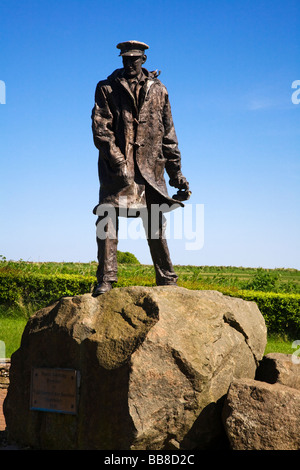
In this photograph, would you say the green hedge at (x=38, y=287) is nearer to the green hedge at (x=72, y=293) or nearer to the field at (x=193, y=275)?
the green hedge at (x=72, y=293)

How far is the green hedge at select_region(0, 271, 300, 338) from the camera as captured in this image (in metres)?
11.6

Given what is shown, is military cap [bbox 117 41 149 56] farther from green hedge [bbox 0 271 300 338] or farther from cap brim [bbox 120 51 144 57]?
green hedge [bbox 0 271 300 338]

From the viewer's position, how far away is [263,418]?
4.27m

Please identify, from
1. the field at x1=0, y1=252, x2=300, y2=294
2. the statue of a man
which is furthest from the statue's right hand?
the field at x1=0, y1=252, x2=300, y2=294

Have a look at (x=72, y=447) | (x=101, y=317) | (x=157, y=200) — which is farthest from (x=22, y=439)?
(x=157, y=200)

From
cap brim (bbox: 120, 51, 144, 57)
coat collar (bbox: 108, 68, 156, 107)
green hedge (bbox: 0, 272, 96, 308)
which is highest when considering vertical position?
cap brim (bbox: 120, 51, 144, 57)

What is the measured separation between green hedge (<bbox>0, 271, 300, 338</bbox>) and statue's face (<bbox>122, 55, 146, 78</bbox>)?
6.88 m

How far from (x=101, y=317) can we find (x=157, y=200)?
5.89 feet

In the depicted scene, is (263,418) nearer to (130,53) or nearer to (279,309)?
(130,53)

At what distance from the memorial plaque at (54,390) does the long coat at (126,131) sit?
1921 mm

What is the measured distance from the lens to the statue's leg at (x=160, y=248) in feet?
19.8

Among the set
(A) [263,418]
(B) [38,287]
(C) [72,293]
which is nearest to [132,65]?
(A) [263,418]

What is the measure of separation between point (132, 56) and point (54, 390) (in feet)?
11.8
